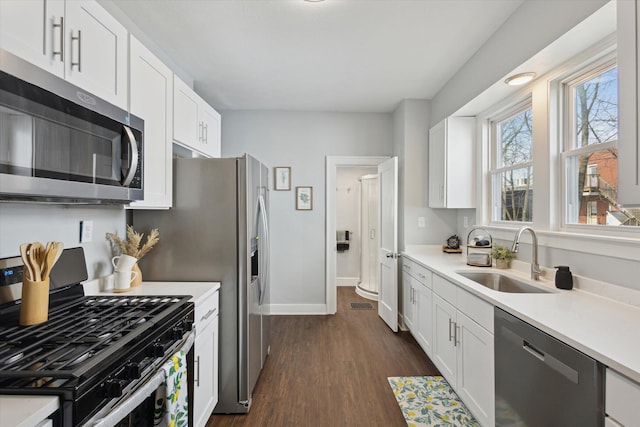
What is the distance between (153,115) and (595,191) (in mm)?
2624

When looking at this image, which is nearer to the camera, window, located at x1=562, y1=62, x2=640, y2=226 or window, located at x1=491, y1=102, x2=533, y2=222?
window, located at x1=562, y1=62, x2=640, y2=226

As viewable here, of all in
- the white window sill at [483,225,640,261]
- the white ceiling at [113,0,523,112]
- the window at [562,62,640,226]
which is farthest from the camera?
the white ceiling at [113,0,523,112]

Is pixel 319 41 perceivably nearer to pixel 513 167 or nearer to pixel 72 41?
pixel 72 41

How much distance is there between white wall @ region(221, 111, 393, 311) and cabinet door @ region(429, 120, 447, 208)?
1280 millimetres

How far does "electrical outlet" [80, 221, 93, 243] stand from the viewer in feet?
5.55

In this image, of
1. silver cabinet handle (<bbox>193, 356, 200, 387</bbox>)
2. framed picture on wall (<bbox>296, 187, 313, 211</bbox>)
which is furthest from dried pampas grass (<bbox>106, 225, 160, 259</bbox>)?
framed picture on wall (<bbox>296, 187, 313, 211</bbox>)

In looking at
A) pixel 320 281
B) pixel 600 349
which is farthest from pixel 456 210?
pixel 600 349

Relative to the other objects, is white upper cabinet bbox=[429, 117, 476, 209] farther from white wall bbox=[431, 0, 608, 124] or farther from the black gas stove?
the black gas stove

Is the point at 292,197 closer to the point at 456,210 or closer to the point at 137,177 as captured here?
the point at 456,210

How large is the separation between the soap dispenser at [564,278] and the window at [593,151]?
1.09 ft

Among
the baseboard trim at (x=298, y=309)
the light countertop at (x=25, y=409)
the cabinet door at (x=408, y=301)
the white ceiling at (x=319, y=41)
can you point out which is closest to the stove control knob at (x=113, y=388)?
the light countertop at (x=25, y=409)

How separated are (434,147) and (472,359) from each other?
7.31ft

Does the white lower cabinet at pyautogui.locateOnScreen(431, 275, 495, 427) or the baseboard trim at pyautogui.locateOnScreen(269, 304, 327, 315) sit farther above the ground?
the white lower cabinet at pyautogui.locateOnScreen(431, 275, 495, 427)

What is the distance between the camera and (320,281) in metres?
4.10
